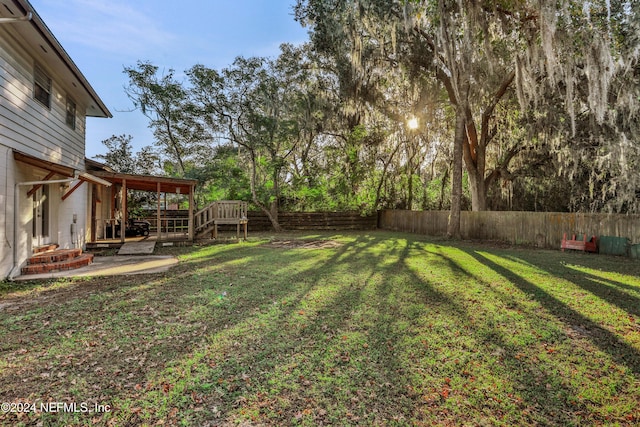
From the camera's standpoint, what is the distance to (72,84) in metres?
7.58

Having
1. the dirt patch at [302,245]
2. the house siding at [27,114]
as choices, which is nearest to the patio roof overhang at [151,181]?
the house siding at [27,114]

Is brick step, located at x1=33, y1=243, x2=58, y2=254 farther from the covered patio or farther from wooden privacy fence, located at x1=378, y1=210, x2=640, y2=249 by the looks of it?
wooden privacy fence, located at x1=378, y1=210, x2=640, y2=249

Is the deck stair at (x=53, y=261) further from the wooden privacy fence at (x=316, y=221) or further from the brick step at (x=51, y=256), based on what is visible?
the wooden privacy fence at (x=316, y=221)

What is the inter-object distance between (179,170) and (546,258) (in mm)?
19510

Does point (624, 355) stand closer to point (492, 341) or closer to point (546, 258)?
point (492, 341)

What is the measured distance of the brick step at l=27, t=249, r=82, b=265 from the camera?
592cm

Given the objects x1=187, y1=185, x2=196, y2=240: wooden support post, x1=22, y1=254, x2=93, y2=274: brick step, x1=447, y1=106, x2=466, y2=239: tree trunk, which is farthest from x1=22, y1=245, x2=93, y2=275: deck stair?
x1=447, y1=106, x2=466, y2=239: tree trunk

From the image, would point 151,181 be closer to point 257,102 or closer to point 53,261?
point 53,261

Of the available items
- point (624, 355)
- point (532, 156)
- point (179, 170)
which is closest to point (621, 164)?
point (532, 156)

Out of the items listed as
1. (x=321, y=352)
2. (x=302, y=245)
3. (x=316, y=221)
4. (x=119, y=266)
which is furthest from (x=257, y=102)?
(x=321, y=352)

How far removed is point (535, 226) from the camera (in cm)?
1113

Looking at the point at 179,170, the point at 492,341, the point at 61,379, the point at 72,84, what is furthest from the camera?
the point at 179,170

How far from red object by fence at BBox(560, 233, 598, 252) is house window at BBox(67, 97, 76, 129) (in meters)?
15.3

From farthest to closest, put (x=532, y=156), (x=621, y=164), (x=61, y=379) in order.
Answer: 1. (x=532, y=156)
2. (x=621, y=164)
3. (x=61, y=379)
